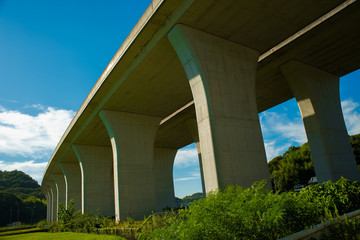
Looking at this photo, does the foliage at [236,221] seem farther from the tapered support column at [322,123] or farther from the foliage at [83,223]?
the foliage at [83,223]

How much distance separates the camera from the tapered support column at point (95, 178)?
93.0ft

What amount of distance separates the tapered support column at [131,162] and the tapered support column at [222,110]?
11182 millimetres

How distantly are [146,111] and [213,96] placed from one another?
11827 mm

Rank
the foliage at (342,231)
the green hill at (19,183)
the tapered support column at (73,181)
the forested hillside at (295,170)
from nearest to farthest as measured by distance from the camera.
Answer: the foliage at (342,231), the tapered support column at (73,181), the forested hillside at (295,170), the green hill at (19,183)

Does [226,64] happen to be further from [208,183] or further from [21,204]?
[21,204]

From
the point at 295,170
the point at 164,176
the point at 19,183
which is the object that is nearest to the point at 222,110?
the point at 164,176

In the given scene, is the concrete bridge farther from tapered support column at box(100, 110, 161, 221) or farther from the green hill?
the green hill

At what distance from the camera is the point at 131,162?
21.6m

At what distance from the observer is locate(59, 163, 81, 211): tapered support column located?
123 feet

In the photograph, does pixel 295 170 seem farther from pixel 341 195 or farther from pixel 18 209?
pixel 18 209

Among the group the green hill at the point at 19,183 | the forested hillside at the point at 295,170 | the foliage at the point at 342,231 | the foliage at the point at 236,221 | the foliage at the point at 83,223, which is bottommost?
the foliage at the point at 83,223

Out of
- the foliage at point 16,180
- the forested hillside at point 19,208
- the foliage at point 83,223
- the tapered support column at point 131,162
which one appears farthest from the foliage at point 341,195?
the foliage at point 16,180

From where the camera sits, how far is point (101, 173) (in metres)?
30.0

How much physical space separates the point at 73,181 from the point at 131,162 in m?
21.1
